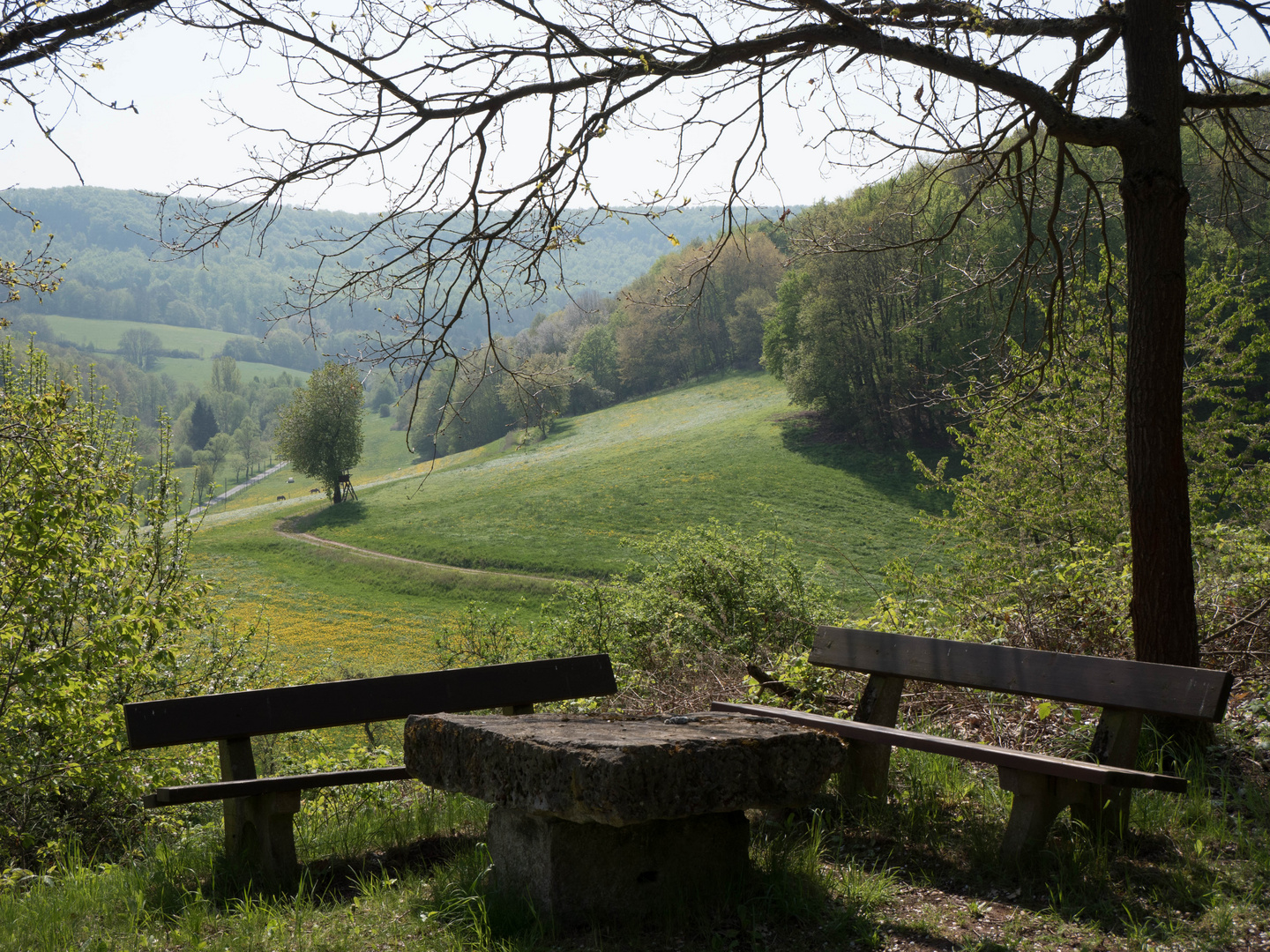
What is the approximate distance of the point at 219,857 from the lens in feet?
13.7

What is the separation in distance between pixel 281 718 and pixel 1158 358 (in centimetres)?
502

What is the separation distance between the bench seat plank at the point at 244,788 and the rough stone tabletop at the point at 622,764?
478 mm

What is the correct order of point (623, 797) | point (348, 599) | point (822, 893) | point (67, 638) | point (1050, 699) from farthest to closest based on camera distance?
point (348, 599) → point (67, 638) → point (1050, 699) → point (822, 893) → point (623, 797)

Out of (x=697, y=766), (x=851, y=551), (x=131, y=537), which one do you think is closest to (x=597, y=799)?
(x=697, y=766)

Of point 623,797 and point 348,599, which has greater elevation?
point 623,797

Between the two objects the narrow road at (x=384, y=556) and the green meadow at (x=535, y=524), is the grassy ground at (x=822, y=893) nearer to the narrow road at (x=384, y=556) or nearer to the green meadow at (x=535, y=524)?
the green meadow at (x=535, y=524)

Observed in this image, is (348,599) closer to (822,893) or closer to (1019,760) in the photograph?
(822,893)

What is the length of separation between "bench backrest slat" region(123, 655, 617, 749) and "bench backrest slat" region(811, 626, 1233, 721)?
57.3 inches

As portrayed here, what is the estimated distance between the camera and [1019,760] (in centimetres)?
359

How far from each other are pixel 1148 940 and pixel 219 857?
3.79 metres

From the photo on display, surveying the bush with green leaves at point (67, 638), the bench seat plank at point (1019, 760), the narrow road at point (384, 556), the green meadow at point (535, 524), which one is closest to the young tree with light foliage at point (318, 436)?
the green meadow at point (535, 524)

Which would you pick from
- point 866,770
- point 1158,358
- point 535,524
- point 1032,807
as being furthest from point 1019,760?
point 535,524

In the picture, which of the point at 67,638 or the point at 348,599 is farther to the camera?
the point at 348,599

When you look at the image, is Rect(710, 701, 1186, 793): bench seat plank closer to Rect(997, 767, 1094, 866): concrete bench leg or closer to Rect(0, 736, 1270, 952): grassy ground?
Rect(997, 767, 1094, 866): concrete bench leg
